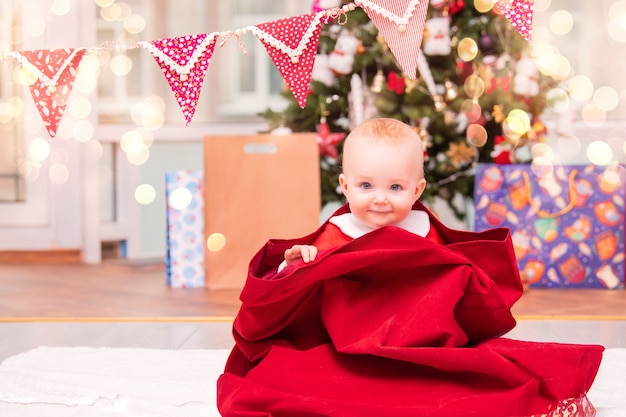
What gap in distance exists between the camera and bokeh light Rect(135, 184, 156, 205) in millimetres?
3797

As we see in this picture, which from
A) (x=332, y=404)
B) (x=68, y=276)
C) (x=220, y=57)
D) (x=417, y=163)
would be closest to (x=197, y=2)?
(x=220, y=57)

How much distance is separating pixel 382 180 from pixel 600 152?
2450 mm

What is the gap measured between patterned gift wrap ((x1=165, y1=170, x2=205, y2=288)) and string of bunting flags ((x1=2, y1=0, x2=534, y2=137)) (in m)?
1.19

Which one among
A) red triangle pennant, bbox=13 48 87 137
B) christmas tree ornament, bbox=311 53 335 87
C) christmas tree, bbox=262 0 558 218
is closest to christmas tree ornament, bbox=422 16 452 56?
christmas tree, bbox=262 0 558 218

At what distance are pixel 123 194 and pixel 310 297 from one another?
2573mm

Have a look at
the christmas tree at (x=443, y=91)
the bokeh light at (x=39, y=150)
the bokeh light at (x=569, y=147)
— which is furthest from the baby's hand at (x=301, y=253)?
the bokeh light at (x=39, y=150)

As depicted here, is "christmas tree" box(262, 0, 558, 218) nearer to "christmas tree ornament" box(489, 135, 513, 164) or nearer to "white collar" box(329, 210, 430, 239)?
"christmas tree ornament" box(489, 135, 513, 164)

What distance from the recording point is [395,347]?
1.27 m

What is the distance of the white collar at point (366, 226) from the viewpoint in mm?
1477

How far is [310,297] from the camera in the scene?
1.39 meters

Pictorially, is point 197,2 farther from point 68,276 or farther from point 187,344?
point 187,344

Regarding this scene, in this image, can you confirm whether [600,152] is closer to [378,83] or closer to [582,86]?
[582,86]

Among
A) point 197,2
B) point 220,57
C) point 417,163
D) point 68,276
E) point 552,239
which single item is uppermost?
point 197,2

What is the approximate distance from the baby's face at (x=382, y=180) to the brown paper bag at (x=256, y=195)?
142 centimetres
